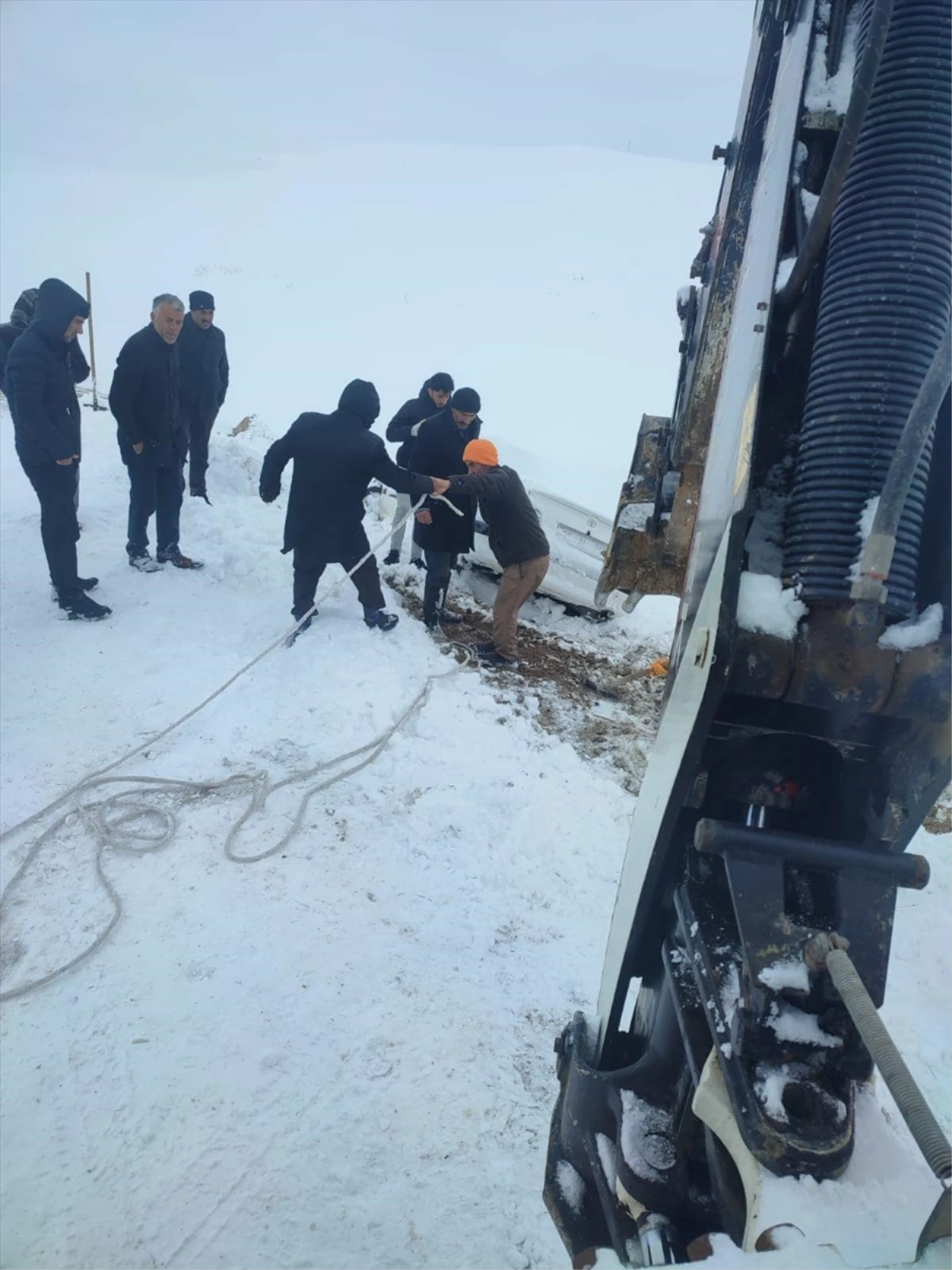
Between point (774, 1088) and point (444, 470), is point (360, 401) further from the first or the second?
point (774, 1088)

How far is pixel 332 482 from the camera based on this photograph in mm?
5793

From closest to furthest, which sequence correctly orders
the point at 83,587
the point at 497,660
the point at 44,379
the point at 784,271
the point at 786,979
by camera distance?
1. the point at 786,979
2. the point at 784,271
3. the point at 44,379
4. the point at 83,587
5. the point at 497,660

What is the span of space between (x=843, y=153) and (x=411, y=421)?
6.23m

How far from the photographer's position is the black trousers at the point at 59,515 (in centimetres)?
548

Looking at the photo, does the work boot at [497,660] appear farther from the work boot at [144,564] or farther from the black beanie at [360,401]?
the work boot at [144,564]

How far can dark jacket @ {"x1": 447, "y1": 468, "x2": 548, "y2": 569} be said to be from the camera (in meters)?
6.08

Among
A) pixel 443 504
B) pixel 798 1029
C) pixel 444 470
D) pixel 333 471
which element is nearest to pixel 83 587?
pixel 333 471

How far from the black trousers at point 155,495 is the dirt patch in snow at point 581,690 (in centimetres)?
193

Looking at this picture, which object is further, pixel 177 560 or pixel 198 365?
pixel 198 365

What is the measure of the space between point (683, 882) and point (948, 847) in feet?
12.7

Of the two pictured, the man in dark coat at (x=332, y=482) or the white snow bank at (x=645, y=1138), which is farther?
the man in dark coat at (x=332, y=482)

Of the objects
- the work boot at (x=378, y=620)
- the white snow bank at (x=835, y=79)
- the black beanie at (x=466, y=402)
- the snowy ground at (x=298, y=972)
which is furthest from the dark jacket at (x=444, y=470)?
the white snow bank at (x=835, y=79)

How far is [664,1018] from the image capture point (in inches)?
71.1

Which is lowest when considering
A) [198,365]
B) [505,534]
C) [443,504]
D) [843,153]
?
[505,534]
